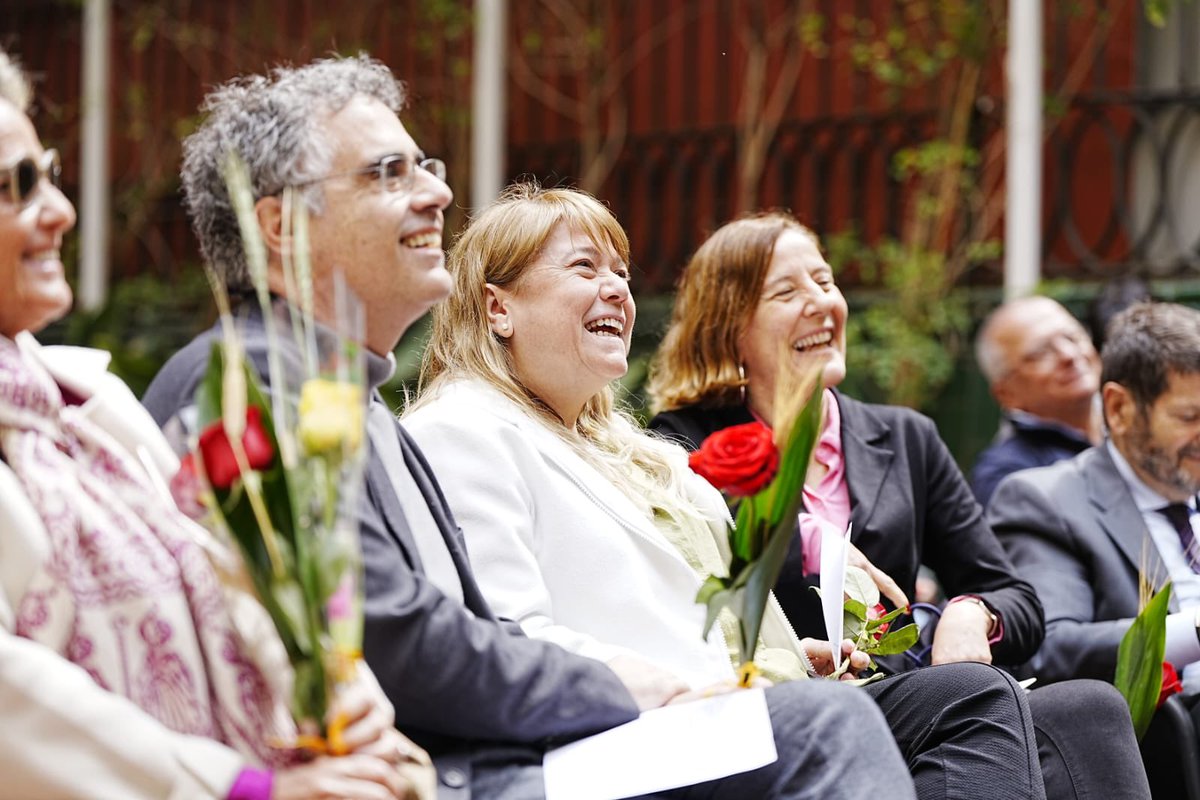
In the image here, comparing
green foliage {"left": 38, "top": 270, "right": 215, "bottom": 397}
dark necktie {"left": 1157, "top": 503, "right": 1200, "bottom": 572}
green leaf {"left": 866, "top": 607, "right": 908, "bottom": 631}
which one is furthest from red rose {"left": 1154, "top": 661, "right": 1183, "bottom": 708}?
green foliage {"left": 38, "top": 270, "right": 215, "bottom": 397}

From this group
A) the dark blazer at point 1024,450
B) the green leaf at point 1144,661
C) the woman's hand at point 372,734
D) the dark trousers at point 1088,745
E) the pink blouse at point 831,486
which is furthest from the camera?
the dark blazer at point 1024,450

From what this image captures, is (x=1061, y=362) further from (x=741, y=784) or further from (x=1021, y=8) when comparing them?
(x=741, y=784)

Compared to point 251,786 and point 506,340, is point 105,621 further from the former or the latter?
point 506,340

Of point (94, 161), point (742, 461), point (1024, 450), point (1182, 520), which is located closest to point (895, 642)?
point (742, 461)

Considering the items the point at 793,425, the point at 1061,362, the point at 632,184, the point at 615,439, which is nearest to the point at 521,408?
the point at 615,439

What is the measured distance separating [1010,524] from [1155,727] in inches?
26.9

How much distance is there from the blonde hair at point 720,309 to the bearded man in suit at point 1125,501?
83 centimetres

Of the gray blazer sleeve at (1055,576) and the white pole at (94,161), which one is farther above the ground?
the white pole at (94,161)

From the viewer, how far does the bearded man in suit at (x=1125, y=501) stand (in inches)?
145

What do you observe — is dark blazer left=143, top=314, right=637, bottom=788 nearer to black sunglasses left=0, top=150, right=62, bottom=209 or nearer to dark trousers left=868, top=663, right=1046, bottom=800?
black sunglasses left=0, top=150, right=62, bottom=209

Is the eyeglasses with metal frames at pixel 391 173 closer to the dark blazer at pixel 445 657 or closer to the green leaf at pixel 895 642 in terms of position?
the dark blazer at pixel 445 657

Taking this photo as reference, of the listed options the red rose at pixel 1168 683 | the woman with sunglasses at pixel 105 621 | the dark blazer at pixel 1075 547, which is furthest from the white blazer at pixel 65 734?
the dark blazer at pixel 1075 547

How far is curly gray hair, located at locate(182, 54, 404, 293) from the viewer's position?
2.24m

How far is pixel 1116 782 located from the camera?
2871mm
